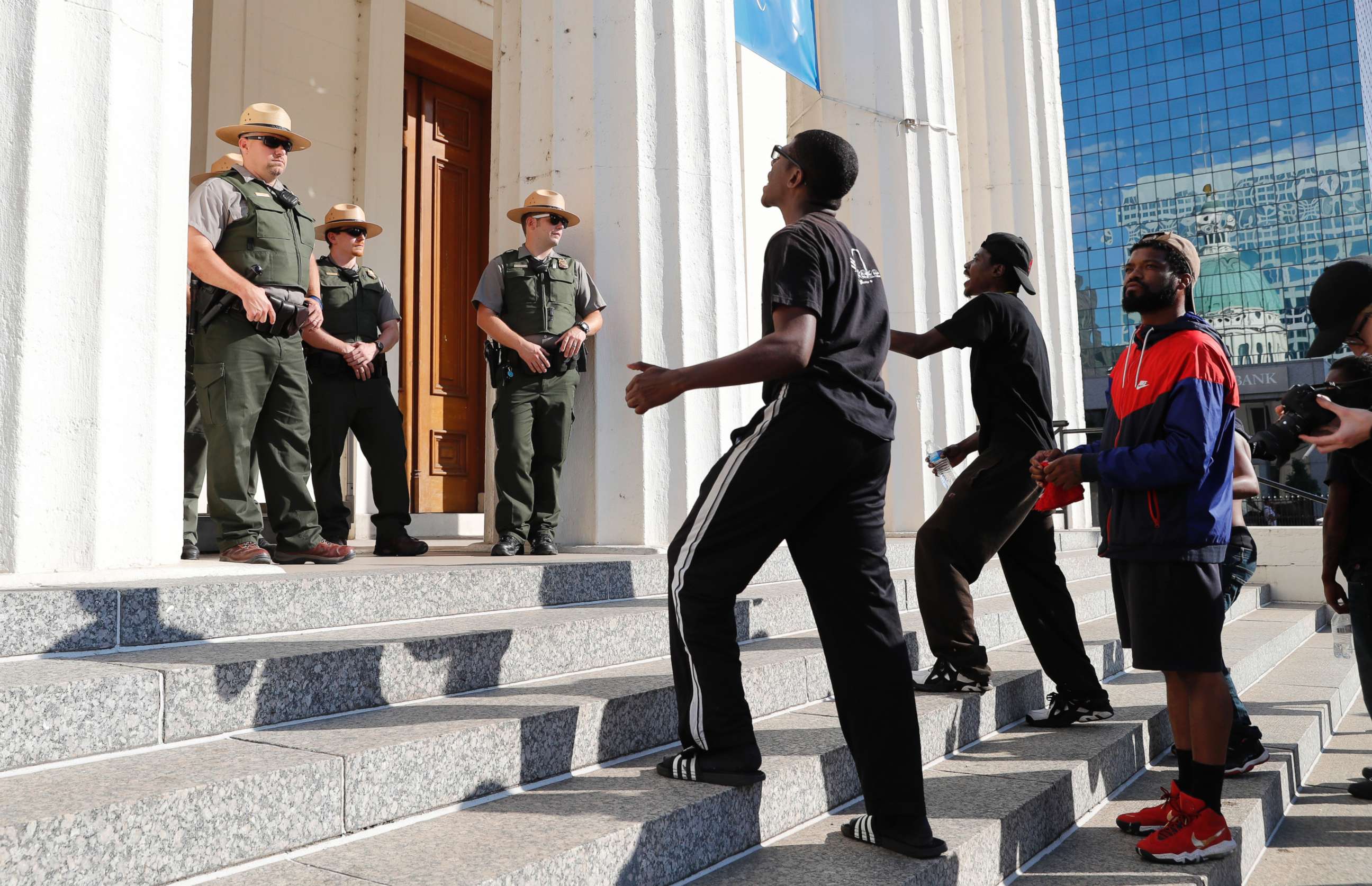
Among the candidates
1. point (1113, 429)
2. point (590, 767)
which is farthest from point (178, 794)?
point (1113, 429)

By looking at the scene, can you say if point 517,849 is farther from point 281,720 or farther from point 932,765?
point 932,765

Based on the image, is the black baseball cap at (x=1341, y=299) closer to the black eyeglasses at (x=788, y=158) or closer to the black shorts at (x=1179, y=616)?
the black shorts at (x=1179, y=616)

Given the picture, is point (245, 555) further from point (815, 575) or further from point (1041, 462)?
point (1041, 462)

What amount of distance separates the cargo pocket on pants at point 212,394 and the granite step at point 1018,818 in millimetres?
2772

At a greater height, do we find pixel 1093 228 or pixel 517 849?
pixel 1093 228

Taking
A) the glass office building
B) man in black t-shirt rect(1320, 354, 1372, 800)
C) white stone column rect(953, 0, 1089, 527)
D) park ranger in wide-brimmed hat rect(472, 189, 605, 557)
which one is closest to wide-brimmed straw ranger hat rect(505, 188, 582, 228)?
park ranger in wide-brimmed hat rect(472, 189, 605, 557)

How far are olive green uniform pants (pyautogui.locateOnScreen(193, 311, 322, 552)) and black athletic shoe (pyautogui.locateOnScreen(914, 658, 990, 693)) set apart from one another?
2781 millimetres

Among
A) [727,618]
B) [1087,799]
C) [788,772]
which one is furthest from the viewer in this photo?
[1087,799]

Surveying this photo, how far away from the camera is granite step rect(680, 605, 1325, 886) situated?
2.41 meters

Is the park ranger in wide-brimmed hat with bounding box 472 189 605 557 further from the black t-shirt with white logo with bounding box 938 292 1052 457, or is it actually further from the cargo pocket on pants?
the black t-shirt with white logo with bounding box 938 292 1052 457

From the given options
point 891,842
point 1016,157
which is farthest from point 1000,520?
point 1016,157

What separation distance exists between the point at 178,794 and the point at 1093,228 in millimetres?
63228

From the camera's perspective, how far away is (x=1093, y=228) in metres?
58.5

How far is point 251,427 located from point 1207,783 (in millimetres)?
3787
